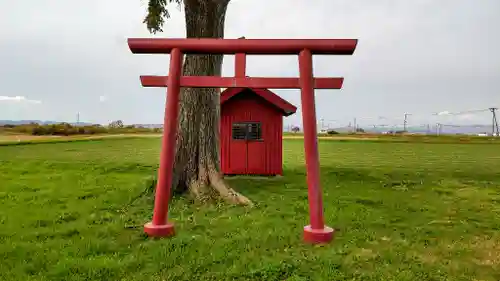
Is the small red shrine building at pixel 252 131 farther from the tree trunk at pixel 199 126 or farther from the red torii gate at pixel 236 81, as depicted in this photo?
the red torii gate at pixel 236 81

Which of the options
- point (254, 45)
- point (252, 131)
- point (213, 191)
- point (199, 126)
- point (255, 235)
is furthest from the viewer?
point (252, 131)

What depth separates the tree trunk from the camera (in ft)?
28.9

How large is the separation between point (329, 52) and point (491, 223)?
4.38 m

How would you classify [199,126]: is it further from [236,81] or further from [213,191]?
[236,81]

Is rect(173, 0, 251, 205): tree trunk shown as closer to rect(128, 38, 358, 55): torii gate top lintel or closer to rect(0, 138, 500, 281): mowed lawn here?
rect(0, 138, 500, 281): mowed lawn

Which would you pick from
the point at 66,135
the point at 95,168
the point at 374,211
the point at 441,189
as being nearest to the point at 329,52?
the point at 374,211

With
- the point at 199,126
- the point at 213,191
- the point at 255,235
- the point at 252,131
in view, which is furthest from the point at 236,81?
the point at 252,131

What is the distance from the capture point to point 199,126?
897 centimetres

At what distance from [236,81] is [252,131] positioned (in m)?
8.06

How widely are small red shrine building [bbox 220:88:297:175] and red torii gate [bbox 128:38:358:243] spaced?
7.53 metres

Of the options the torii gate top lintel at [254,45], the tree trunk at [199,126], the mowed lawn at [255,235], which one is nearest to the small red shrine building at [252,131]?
the mowed lawn at [255,235]

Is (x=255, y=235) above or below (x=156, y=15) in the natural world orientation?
below

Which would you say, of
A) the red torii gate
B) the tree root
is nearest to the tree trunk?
the tree root

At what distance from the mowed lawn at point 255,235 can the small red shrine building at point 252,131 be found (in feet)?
7.72
